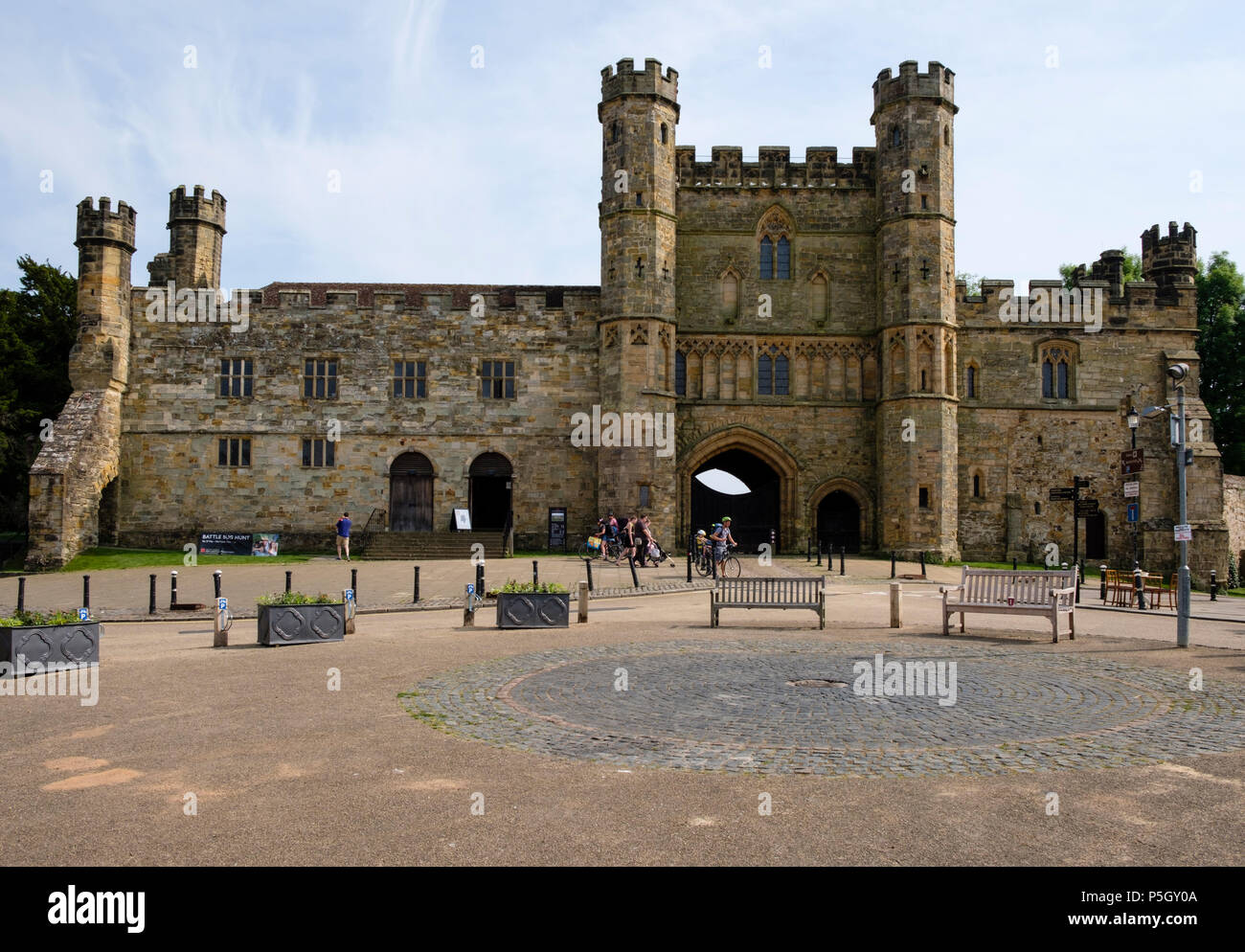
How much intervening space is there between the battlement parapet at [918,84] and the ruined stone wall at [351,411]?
44.7 ft

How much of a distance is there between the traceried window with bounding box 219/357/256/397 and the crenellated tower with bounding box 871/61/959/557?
23.8 metres

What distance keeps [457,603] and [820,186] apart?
23850mm

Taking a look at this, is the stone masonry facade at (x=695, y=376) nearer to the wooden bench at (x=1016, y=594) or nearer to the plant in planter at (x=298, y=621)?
the wooden bench at (x=1016, y=594)

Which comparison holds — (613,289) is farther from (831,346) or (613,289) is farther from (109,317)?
(109,317)

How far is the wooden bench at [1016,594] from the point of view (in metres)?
13.4

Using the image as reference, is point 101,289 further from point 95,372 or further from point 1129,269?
point 1129,269

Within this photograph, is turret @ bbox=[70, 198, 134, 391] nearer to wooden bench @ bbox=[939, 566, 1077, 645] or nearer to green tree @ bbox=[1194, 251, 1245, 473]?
wooden bench @ bbox=[939, 566, 1077, 645]

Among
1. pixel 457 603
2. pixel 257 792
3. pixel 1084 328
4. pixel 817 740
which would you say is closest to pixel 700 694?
pixel 817 740

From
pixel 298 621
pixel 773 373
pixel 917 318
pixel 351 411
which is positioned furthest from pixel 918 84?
pixel 298 621

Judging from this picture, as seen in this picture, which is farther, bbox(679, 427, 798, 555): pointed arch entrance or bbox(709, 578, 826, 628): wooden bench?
bbox(679, 427, 798, 555): pointed arch entrance

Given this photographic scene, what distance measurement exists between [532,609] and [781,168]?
25.7m

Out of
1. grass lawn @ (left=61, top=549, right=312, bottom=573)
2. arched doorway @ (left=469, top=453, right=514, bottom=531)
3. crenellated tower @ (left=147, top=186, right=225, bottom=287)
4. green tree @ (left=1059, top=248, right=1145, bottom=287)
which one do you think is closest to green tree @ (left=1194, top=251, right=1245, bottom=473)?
green tree @ (left=1059, top=248, right=1145, bottom=287)

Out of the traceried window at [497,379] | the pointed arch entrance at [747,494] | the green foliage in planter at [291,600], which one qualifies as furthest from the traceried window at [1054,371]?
the green foliage in planter at [291,600]

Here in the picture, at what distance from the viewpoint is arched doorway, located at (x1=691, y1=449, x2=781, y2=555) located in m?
35.6
